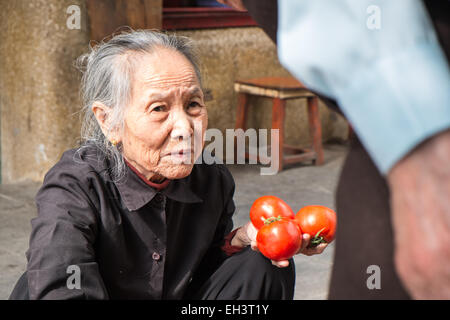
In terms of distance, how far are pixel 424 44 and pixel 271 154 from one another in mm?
4698

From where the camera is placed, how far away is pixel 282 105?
5.10m

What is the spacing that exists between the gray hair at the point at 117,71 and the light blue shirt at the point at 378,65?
1.13 metres

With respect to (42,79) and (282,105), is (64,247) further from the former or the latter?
(282,105)

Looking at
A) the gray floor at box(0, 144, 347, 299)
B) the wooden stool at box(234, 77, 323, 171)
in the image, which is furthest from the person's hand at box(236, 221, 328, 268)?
the wooden stool at box(234, 77, 323, 171)

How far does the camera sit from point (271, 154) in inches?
215

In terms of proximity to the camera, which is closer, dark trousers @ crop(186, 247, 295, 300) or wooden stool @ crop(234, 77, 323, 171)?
dark trousers @ crop(186, 247, 295, 300)

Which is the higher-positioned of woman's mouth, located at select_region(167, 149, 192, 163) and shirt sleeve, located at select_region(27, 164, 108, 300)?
woman's mouth, located at select_region(167, 149, 192, 163)

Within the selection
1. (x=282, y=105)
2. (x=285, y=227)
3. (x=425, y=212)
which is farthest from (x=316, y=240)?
(x=282, y=105)

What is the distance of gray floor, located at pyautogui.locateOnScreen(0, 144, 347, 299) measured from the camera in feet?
10.8

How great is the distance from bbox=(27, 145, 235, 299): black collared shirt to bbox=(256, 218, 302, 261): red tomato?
222 mm

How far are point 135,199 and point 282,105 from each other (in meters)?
3.32

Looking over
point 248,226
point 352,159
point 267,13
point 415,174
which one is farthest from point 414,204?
point 248,226

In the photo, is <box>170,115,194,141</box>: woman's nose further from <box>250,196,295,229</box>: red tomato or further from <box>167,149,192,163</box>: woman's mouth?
<box>250,196,295,229</box>: red tomato

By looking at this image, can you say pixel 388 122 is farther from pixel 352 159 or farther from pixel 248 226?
pixel 248 226
